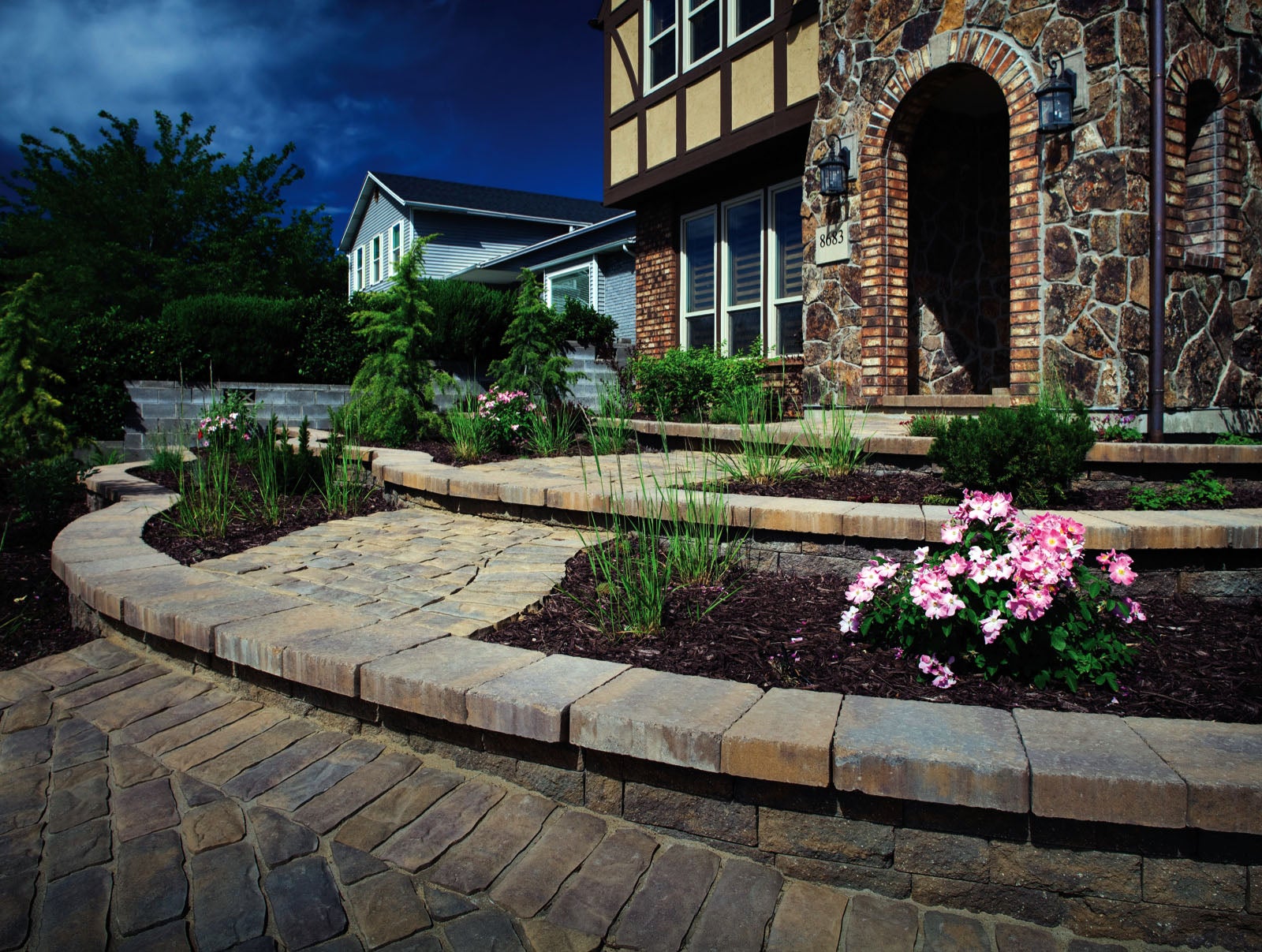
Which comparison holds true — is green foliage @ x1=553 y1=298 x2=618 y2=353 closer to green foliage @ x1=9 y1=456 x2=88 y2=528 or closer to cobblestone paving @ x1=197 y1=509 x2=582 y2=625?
cobblestone paving @ x1=197 y1=509 x2=582 y2=625

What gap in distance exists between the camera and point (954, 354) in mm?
7621

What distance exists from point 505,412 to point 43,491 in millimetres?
3163

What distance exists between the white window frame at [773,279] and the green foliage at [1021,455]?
567 centimetres

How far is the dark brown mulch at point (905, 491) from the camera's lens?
3.84 meters

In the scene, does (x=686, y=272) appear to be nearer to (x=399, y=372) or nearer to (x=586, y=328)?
(x=586, y=328)

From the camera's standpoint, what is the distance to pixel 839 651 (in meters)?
2.39

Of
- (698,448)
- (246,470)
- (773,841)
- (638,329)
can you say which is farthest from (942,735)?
(638,329)

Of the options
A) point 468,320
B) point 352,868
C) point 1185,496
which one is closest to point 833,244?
point 1185,496

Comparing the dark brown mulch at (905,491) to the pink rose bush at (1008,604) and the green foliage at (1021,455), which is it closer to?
the green foliage at (1021,455)

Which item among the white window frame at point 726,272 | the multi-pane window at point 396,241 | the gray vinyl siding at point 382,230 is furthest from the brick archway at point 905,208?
the multi-pane window at point 396,241

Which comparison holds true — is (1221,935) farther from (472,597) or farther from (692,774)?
(472,597)

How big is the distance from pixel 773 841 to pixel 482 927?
649 millimetres

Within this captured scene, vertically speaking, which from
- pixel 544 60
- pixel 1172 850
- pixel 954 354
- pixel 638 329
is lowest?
pixel 1172 850

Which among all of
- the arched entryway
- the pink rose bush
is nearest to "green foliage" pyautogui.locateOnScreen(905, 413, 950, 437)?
the pink rose bush
